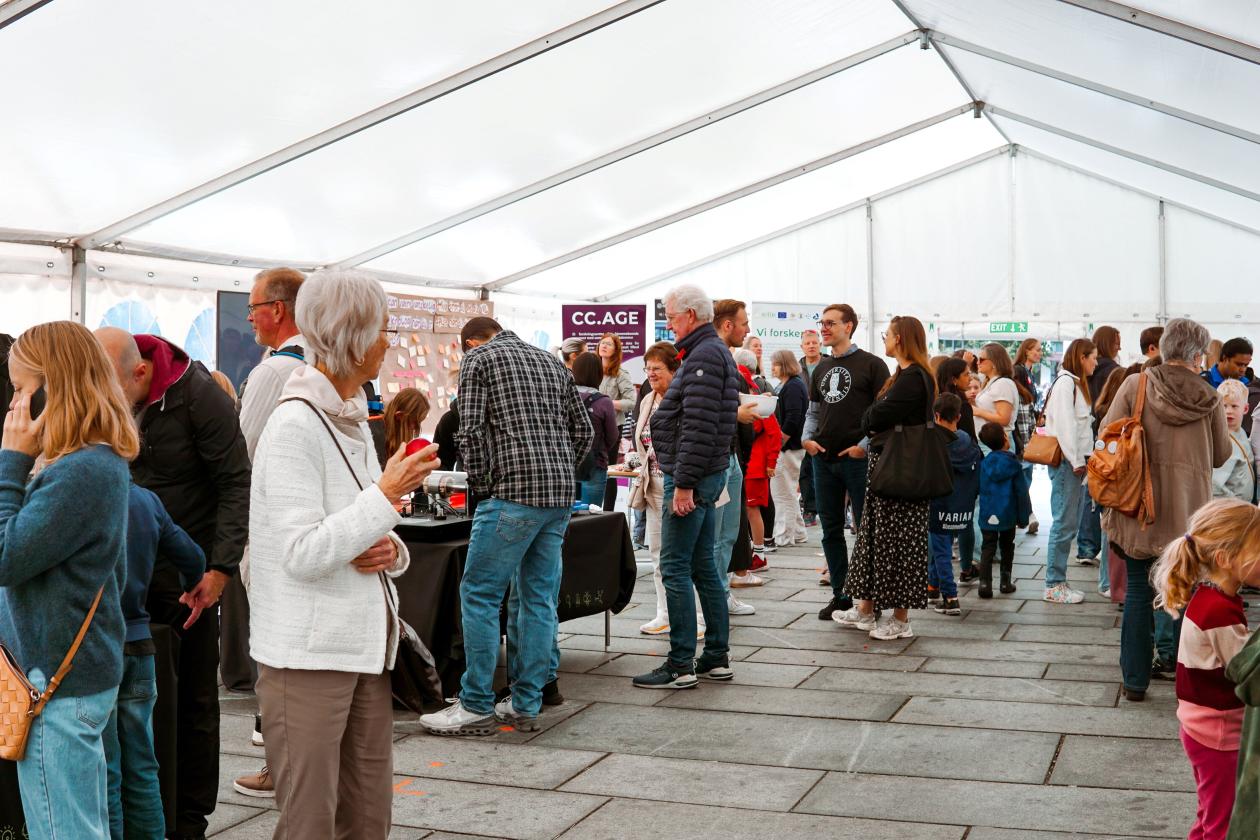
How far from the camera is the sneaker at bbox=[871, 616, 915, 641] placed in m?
6.60

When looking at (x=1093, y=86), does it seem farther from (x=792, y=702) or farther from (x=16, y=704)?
(x=16, y=704)

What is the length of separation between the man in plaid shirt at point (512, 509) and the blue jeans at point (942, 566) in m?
3.19

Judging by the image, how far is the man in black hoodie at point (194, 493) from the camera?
11.5 feet

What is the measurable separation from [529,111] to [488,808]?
261 inches

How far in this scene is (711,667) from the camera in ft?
19.0

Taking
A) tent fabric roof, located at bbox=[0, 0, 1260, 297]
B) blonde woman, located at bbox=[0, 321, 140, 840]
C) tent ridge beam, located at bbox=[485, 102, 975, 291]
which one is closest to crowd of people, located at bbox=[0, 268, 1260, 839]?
blonde woman, located at bbox=[0, 321, 140, 840]

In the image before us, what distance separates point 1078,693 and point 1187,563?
2376 millimetres

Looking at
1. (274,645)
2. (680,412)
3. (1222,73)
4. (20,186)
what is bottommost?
(274,645)

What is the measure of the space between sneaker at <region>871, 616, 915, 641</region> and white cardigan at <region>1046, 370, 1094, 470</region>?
158 cm

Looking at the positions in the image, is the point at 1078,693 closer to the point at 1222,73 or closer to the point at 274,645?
the point at 274,645

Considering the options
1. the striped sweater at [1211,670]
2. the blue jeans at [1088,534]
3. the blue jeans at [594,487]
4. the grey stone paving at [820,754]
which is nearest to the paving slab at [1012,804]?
the grey stone paving at [820,754]

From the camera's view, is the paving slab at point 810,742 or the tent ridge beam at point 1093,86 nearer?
the paving slab at point 810,742

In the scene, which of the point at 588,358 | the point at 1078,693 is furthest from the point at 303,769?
the point at 588,358

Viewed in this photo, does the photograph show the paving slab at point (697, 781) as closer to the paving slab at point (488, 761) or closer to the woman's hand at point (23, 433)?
the paving slab at point (488, 761)
